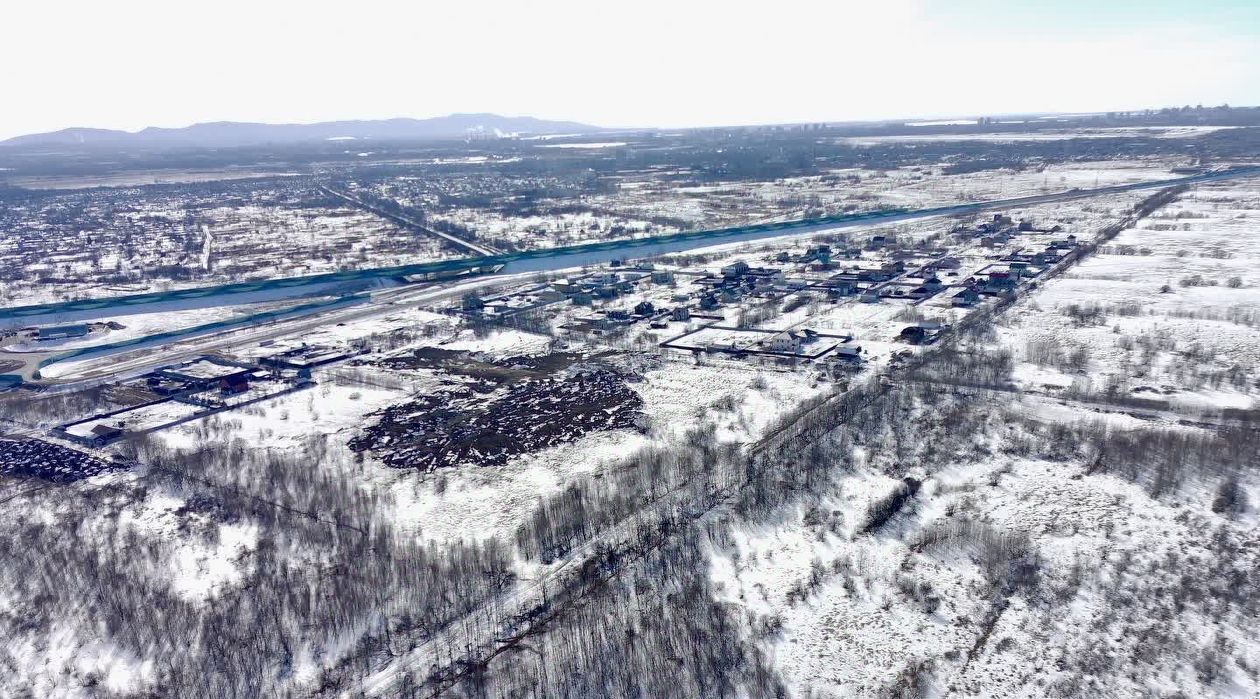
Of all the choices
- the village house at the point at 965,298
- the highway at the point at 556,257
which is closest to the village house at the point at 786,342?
the village house at the point at 965,298

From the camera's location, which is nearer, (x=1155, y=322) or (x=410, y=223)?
(x=1155, y=322)

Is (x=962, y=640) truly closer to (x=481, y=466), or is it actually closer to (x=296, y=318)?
(x=481, y=466)

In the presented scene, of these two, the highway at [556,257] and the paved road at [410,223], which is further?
the paved road at [410,223]

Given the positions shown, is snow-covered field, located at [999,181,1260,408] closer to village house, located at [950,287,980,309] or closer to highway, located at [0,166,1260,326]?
village house, located at [950,287,980,309]

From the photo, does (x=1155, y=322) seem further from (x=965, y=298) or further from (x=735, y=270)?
(x=735, y=270)

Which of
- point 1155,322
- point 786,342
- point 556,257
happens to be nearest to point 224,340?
point 556,257

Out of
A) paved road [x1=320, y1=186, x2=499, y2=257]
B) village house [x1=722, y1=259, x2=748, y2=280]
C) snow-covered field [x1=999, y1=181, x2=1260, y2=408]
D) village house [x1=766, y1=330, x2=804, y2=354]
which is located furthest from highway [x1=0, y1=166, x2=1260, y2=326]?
village house [x1=766, y1=330, x2=804, y2=354]

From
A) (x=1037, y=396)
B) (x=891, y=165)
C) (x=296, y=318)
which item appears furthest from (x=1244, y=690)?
(x=891, y=165)

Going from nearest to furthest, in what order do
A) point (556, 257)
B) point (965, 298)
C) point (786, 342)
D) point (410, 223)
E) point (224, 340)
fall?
point (786, 342), point (224, 340), point (965, 298), point (556, 257), point (410, 223)

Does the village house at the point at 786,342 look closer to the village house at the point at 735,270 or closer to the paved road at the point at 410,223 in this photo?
the village house at the point at 735,270
